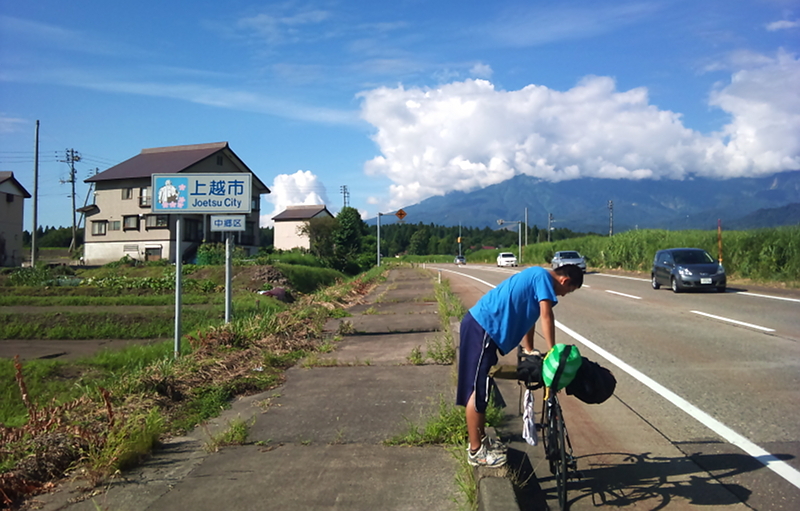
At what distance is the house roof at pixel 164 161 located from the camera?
42.9 m

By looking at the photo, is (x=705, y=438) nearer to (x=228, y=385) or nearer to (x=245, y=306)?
(x=228, y=385)

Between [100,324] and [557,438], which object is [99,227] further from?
[557,438]

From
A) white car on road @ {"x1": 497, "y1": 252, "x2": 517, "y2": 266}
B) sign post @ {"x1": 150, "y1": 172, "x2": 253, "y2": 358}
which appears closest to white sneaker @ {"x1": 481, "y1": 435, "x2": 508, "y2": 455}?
sign post @ {"x1": 150, "y1": 172, "x2": 253, "y2": 358}

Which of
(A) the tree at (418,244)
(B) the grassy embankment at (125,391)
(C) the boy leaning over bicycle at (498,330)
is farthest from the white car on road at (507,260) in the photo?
(A) the tree at (418,244)

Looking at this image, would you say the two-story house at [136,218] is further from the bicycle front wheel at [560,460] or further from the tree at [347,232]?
the bicycle front wheel at [560,460]

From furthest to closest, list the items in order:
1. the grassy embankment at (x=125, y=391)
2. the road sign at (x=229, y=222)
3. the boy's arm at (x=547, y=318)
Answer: the road sign at (x=229, y=222) < the grassy embankment at (x=125, y=391) < the boy's arm at (x=547, y=318)

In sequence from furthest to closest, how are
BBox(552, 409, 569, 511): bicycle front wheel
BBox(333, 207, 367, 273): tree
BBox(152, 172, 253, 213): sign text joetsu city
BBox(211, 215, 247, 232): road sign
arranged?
1. BBox(333, 207, 367, 273): tree
2. BBox(211, 215, 247, 232): road sign
3. BBox(152, 172, 253, 213): sign text joetsu city
4. BBox(552, 409, 569, 511): bicycle front wheel

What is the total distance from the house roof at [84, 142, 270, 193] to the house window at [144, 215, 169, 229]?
3.13 meters

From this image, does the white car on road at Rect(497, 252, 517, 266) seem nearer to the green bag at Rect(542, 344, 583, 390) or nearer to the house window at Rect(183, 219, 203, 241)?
the house window at Rect(183, 219, 203, 241)

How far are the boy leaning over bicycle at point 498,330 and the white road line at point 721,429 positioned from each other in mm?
1953

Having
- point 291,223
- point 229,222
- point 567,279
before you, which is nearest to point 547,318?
point 567,279

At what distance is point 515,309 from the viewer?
3.96 meters

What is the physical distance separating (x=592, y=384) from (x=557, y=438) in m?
0.42

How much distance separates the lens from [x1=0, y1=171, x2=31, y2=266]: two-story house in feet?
143
